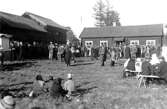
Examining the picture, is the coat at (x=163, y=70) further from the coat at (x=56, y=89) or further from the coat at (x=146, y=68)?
the coat at (x=56, y=89)

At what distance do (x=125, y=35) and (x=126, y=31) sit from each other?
1706mm

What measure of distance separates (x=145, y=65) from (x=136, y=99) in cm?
284

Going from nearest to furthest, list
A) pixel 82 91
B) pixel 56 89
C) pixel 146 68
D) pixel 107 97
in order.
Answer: pixel 56 89 → pixel 107 97 → pixel 82 91 → pixel 146 68

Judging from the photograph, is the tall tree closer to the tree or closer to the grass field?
the tree

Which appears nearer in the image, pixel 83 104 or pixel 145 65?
pixel 83 104

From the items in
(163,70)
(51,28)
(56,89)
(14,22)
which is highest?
(51,28)

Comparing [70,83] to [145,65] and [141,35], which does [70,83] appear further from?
[141,35]

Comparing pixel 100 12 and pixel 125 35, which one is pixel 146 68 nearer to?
pixel 125 35

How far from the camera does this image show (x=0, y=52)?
55.0 feet

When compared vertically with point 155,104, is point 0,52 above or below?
above

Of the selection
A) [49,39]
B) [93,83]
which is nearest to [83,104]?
[93,83]

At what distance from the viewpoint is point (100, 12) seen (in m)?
74.9

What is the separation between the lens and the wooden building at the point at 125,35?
40.0 meters

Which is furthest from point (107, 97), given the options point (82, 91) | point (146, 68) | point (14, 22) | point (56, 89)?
point (14, 22)
